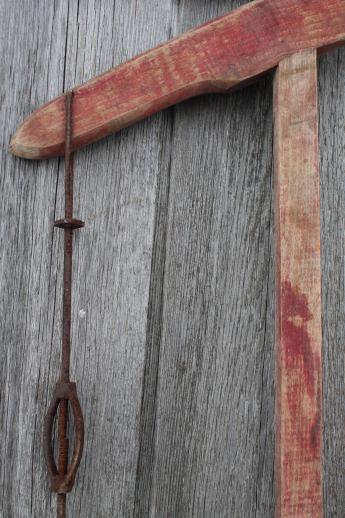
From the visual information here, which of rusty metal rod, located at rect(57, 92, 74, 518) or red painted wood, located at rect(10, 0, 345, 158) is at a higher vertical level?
red painted wood, located at rect(10, 0, 345, 158)

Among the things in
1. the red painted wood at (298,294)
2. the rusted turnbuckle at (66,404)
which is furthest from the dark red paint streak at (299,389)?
the rusted turnbuckle at (66,404)

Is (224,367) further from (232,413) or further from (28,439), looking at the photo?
(28,439)

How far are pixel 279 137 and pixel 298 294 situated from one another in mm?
285

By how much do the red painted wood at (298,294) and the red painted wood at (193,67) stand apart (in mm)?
52

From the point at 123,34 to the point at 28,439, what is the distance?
0.86 metres

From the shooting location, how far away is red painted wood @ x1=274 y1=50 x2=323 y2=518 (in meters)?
0.92

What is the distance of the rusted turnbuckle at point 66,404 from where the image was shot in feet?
3.22

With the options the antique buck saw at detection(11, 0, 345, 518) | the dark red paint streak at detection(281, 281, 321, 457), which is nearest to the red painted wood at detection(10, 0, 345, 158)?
the antique buck saw at detection(11, 0, 345, 518)

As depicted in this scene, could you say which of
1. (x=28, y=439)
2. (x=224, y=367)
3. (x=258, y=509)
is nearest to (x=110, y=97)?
(x=224, y=367)

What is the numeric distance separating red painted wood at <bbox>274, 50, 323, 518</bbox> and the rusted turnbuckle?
36 cm

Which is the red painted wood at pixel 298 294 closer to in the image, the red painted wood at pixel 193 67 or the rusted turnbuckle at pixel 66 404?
the red painted wood at pixel 193 67

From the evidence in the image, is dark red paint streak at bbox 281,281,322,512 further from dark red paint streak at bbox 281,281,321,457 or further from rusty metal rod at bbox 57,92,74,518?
rusty metal rod at bbox 57,92,74,518

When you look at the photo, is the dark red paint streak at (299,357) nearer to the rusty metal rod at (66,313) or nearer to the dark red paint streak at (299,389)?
the dark red paint streak at (299,389)

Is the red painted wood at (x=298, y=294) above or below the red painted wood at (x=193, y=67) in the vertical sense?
below
